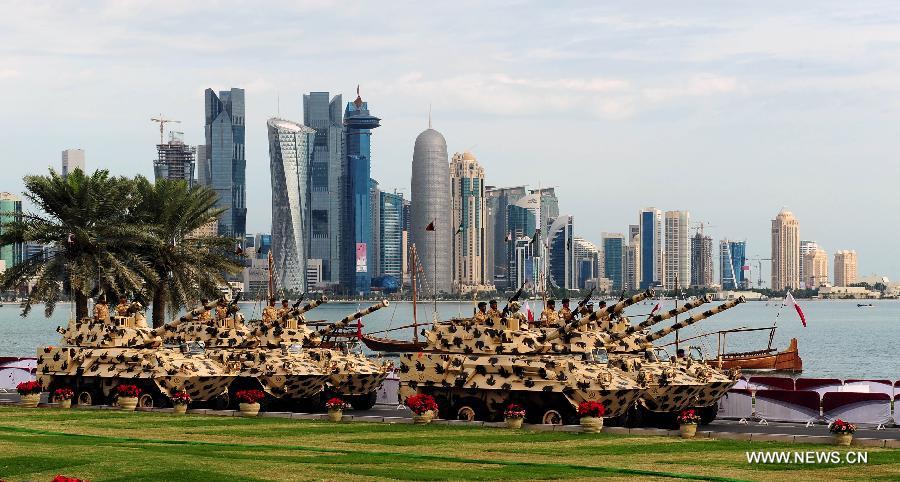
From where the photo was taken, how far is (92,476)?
912 inches

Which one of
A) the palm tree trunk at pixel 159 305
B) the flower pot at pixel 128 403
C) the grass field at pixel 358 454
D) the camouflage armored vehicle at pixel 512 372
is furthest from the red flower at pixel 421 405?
the palm tree trunk at pixel 159 305

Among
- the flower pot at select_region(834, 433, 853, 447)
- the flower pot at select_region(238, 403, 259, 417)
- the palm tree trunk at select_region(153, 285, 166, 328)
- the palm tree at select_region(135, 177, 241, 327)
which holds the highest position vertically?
the palm tree at select_region(135, 177, 241, 327)

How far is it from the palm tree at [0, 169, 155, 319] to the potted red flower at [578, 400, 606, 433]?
25489 millimetres

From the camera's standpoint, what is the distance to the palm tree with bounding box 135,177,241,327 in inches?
2272

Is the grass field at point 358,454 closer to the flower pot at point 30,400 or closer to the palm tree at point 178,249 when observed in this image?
the flower pot at point 30,400

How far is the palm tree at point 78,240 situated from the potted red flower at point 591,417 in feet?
83.6

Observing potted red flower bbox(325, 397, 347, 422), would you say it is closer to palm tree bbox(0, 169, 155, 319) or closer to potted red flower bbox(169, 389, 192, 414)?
potted red flower bbox(169, 389, 192, 414)

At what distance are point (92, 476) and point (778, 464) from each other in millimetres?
12127

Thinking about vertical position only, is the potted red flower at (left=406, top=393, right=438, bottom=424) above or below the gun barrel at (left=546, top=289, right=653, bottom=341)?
below

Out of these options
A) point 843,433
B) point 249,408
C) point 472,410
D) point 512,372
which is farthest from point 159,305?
point 843,433

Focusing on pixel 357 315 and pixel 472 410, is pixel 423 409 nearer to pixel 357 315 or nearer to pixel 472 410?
pixel 472 410

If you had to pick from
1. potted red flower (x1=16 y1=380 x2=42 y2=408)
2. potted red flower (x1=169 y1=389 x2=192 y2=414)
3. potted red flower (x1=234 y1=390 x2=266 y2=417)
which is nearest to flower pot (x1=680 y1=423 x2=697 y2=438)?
potted red flower (x1=234 y1=390 x2=266 y2=417)

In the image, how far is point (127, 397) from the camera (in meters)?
38.9

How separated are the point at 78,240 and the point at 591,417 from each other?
90.7 ft
